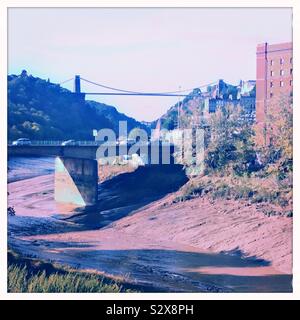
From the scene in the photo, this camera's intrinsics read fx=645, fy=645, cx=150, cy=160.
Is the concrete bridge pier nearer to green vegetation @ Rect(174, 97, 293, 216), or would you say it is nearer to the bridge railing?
the bridge railing

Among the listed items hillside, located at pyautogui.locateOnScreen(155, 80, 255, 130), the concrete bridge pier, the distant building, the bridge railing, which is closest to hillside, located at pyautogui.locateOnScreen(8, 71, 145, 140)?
the bridge railing

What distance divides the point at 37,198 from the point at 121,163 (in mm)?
1093

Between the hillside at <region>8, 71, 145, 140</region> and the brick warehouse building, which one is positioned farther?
the hillside at <region>8, 71, 145, 140</region>

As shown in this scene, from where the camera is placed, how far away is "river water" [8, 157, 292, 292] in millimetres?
6680

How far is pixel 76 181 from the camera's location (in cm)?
773

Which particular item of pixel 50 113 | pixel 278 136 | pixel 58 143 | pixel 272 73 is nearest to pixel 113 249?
pixel 58 143

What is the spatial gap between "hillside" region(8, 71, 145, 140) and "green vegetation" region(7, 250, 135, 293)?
1.34 metres

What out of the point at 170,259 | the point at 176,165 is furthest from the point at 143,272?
the point at 176,165

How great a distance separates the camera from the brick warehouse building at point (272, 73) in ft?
21.3

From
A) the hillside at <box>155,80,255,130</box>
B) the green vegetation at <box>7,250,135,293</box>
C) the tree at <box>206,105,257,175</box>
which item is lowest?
the green vegetation at <box>7,250,135,293</box>

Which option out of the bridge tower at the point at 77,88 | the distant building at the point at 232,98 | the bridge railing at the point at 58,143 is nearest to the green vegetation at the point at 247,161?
the distant building at the point at 232,98
